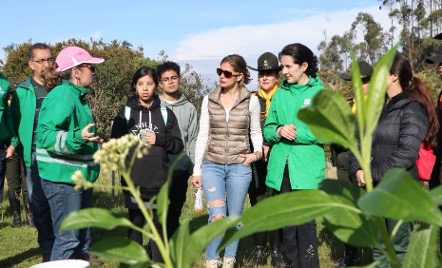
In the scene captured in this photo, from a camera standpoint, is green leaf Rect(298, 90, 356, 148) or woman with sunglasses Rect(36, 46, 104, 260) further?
woman with sunglasses Rect(36, 46, 104, 260)

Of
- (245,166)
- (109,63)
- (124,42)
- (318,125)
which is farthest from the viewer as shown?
(124,42)

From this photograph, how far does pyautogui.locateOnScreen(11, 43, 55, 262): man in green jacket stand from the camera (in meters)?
5.30

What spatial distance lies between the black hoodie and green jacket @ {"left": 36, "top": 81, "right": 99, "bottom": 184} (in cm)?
38

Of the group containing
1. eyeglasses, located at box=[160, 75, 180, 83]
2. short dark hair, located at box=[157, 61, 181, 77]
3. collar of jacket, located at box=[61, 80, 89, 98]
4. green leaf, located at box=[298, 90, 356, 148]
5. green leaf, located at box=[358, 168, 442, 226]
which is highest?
short dark hair, located at box=[157, 61, 181, 77]

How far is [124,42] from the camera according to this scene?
38.1 metres

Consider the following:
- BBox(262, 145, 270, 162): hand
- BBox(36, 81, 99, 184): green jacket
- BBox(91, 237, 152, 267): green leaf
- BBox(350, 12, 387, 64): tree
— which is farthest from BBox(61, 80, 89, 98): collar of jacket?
BBox(350, 12, 387, 64): tree

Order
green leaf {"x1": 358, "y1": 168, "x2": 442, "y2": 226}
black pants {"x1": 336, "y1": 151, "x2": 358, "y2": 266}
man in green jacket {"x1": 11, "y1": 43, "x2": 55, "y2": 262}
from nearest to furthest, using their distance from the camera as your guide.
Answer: green leaf {"x1": 358, "y1": 168, "x2": 442, "y2": 226} < man in green jacket {"x1": 11, "y1": 43, "x2": 55, "y2": 262} < black pants {"x1": 336, "y1": 151, "x2": 358, "y2": 266}

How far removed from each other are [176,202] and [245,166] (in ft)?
2.28

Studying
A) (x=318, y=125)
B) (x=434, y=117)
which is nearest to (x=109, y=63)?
(x=434, y=117)

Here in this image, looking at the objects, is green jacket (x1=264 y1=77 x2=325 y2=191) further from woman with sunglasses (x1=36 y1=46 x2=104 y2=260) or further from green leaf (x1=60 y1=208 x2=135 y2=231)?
green leaf (x1=60 y1=208 x2=135 y2=231)

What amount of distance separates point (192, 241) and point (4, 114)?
5127 mm

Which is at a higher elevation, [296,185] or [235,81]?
[235,81]

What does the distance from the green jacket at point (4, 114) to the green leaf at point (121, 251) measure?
189 inches

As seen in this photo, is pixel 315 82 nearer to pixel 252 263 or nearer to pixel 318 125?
pixel 252 263
